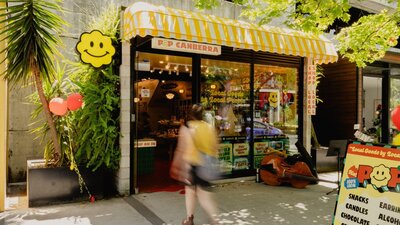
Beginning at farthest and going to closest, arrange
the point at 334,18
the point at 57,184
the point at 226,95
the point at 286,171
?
the point at 226,95 < the point at 286,171 < the point at 334,18 < the point at 57,184

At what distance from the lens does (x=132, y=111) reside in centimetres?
689

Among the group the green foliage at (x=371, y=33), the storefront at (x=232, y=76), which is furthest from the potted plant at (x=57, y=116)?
the green foliage at (x=371, y=33)

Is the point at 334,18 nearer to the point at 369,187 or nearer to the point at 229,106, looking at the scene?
the point at 229,106

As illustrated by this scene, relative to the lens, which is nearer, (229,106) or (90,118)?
(90,118)

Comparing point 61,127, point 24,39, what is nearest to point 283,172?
point 61,127

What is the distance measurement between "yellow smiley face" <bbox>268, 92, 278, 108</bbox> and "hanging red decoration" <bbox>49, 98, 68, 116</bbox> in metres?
5.36

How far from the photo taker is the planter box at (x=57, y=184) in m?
5.91

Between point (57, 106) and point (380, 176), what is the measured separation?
5.19m

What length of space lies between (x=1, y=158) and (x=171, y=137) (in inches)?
217

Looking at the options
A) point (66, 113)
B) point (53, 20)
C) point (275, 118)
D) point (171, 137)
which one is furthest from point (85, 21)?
point (275, 118)

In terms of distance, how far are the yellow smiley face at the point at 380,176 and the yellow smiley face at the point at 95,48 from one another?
4995mm

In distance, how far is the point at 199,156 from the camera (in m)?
4.73

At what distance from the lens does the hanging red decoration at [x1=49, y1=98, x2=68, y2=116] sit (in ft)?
19.1

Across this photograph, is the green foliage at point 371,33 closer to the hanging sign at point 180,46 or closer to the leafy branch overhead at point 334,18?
the leafy branch overhead at point 334,18
